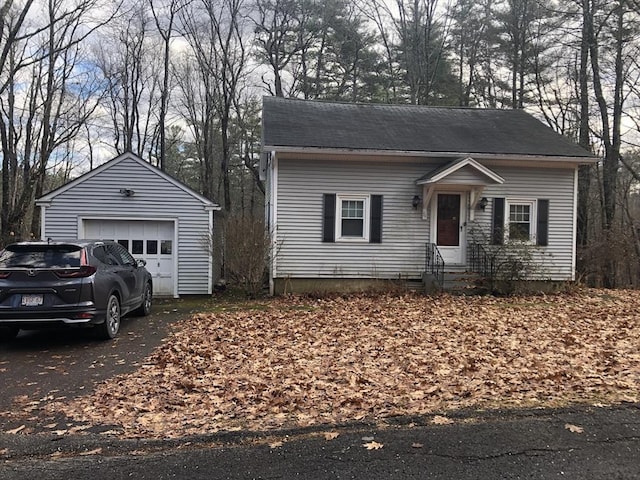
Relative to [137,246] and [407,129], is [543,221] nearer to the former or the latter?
[407,129]

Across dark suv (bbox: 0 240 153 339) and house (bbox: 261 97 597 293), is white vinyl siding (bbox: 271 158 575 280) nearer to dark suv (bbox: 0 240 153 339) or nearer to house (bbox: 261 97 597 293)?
house (bbox: 261 97 597 293)

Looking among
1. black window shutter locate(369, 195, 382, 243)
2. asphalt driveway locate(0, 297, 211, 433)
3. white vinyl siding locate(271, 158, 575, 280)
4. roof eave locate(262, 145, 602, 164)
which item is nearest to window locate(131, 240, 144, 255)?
white vinyl siding locate(271, 158, 575, 280)

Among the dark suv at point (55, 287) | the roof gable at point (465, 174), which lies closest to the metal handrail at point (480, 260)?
the roof gable at point (465, 174)

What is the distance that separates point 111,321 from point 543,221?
11.6m

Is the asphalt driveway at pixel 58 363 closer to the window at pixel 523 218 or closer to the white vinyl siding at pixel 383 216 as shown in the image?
the white vinyl siding at pixel 383 216

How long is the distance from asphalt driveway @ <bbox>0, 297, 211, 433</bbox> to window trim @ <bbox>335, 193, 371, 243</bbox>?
17.6 feet

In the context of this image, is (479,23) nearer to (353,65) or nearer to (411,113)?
(353,65)

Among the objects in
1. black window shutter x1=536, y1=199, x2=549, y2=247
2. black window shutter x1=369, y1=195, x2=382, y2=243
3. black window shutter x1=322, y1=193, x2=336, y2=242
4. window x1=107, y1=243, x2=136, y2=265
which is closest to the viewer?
window x1=107, y1=243, x2=136, y2=265

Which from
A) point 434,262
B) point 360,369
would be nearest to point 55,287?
point 360,369

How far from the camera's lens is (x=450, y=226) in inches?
540

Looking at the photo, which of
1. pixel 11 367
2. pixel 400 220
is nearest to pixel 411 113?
pixel 400 220

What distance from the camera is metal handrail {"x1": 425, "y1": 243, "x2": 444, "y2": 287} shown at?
509 inches

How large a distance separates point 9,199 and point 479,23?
2357cm

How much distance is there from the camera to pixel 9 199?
20.0 metres
